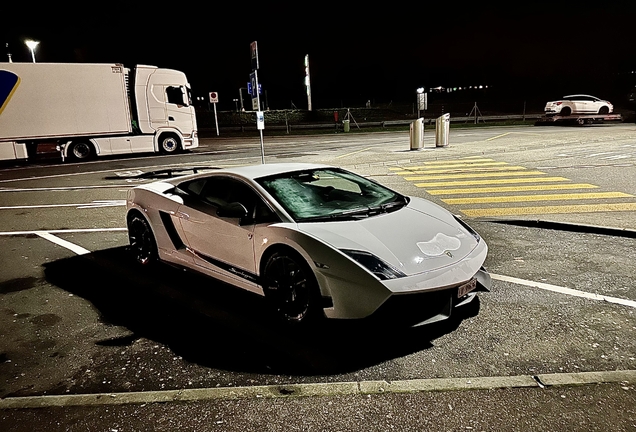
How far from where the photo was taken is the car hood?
3764 millimetres

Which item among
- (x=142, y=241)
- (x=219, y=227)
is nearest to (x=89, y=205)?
(x=142, y=241)

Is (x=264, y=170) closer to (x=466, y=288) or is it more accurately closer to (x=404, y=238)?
(x=404, y=238)

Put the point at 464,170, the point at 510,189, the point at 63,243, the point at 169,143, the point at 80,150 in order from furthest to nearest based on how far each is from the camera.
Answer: the point at 169,143 → the point at 80,150 → the point at 464,170 → the point at 510,189 → the point at 63,243

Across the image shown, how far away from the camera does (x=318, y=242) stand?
12.6 feet

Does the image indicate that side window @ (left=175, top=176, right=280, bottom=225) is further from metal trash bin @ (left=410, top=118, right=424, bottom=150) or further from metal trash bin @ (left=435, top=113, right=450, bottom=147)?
metal trash bin @ (left=435, top=113, right=450, bottom=147)

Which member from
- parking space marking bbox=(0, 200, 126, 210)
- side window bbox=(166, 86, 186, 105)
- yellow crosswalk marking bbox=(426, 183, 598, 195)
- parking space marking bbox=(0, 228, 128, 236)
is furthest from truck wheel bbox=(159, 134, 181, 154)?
yellow crosswalk marking bbox=(426, 183, 598, 195)

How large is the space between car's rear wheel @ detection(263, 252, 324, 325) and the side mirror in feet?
1.71

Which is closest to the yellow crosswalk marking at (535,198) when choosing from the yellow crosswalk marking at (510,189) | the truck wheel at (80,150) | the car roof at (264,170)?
the yellow crosswalk marking at (510,189)

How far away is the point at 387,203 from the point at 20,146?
19.6 m

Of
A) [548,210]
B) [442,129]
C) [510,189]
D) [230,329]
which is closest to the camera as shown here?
[230,329]

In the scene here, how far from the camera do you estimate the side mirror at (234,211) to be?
4.41m

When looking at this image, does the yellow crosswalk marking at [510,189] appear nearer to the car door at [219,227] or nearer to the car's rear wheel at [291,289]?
the car door at [219,227]

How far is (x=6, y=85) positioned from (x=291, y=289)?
1997cm

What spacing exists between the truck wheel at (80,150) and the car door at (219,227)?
1761 centimetres
